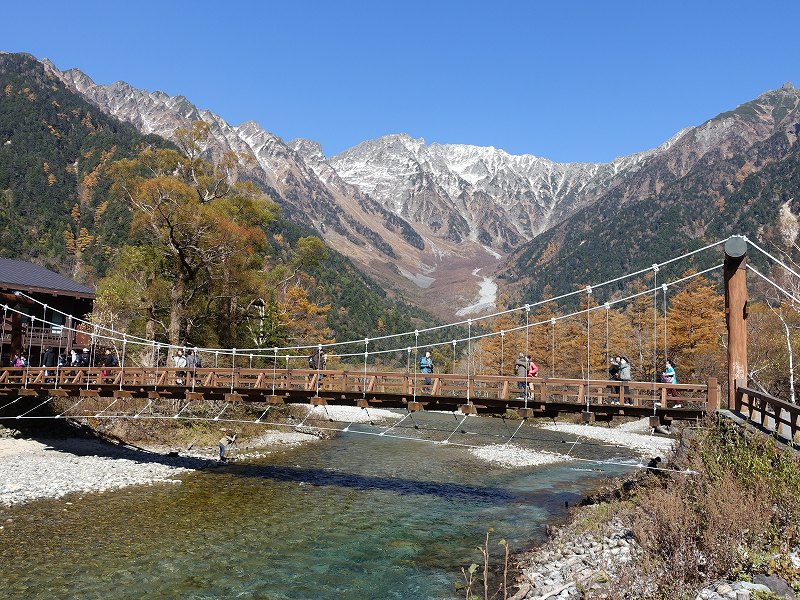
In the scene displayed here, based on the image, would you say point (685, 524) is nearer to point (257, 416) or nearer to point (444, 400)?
point (444, 400)

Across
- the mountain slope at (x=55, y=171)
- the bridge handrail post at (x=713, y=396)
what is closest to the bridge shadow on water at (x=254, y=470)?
the bridge handrail post at (x=713, y=396)

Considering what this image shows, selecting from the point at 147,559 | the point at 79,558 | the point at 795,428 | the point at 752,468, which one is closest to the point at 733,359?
the point at 795,428

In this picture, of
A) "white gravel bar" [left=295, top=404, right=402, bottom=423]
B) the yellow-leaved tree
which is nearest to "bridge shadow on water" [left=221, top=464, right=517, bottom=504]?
"white gravel bar" [left=295, top=404, right=402, bottom=423]

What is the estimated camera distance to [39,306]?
32188mm

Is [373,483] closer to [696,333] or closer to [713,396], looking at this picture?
[713,396]

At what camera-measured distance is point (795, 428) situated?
1073 centimetres

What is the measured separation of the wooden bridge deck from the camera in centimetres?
1558

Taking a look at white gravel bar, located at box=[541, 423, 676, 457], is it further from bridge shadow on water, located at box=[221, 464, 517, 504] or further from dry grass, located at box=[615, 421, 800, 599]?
dry grass, located at box=[615, 421, 800, 599]

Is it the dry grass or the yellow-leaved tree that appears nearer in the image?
the dry grass

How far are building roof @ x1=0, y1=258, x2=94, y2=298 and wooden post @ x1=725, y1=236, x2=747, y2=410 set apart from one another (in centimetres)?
3083

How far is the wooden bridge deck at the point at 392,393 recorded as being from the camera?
1558 centimetres

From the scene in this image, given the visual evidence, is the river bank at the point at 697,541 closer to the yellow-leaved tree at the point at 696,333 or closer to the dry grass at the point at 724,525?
the dry grass at the point at 724,525

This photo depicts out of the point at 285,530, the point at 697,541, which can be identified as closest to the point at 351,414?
the point at 285,530

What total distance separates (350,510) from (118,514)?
5.83m
